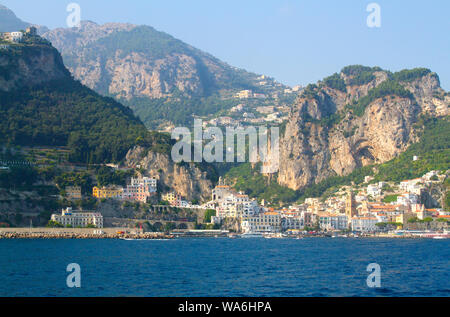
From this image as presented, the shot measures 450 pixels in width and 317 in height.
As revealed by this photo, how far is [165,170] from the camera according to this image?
120 meters

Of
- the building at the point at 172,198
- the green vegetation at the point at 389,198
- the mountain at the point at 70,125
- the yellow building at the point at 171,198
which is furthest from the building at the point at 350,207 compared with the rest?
the yellow building at the point at 171,198

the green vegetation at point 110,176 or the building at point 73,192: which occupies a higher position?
the green vegetation at point 110,176

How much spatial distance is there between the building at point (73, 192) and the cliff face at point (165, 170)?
18.3 m

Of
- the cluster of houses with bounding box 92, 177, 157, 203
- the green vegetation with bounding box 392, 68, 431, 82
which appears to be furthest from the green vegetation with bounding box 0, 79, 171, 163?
the green vegetation with bounding box 392, 68, 431, 82

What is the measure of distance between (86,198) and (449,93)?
3732 inches

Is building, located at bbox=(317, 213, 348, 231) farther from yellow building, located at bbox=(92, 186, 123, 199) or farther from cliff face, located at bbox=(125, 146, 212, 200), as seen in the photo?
Result: yellow building, located at bbox=(92, 186, 123, 199)

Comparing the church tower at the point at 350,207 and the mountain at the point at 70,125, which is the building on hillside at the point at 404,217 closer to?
the church tower at the point at 350,207

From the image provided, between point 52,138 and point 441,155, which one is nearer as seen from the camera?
point 52,138

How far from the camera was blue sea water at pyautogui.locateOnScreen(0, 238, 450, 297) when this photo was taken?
3831cm

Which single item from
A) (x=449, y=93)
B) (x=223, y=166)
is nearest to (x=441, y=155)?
(x=449, y=93)

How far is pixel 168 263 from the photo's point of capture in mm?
54375

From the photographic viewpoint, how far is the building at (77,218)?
9412 centimetres

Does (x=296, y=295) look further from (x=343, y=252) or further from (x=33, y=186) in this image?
(x=33, y=186)

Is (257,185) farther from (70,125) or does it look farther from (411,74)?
(70,125)
